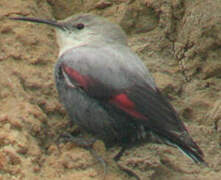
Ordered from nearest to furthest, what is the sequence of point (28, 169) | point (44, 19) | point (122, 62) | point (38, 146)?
point (28, 169)
point (38, 146)
point (122, 62)
point (44, 19)

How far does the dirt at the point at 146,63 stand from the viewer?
3826 mm

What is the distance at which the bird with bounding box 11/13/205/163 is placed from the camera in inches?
156

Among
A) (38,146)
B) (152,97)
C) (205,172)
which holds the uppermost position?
(152,97)

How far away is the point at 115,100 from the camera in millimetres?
4004

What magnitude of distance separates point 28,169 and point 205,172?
1355 millimetres

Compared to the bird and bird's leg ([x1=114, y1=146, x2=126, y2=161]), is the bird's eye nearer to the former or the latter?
the bird

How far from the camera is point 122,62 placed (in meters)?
4.21

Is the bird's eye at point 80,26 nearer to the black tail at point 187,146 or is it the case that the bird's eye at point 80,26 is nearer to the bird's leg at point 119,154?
the bird's leg at point 119,154

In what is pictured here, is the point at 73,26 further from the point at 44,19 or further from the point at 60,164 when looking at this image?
the point at 60,164

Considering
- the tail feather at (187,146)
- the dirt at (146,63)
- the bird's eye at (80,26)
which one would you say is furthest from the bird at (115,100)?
the bird's eye at (80,26)

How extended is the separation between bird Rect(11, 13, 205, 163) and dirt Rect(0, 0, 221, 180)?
182 millimetres

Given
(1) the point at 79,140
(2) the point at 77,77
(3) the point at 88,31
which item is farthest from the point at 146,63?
(1) the point at 79,140

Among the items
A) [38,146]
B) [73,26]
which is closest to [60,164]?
[38,146]

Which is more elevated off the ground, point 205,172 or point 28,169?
point 28,169
